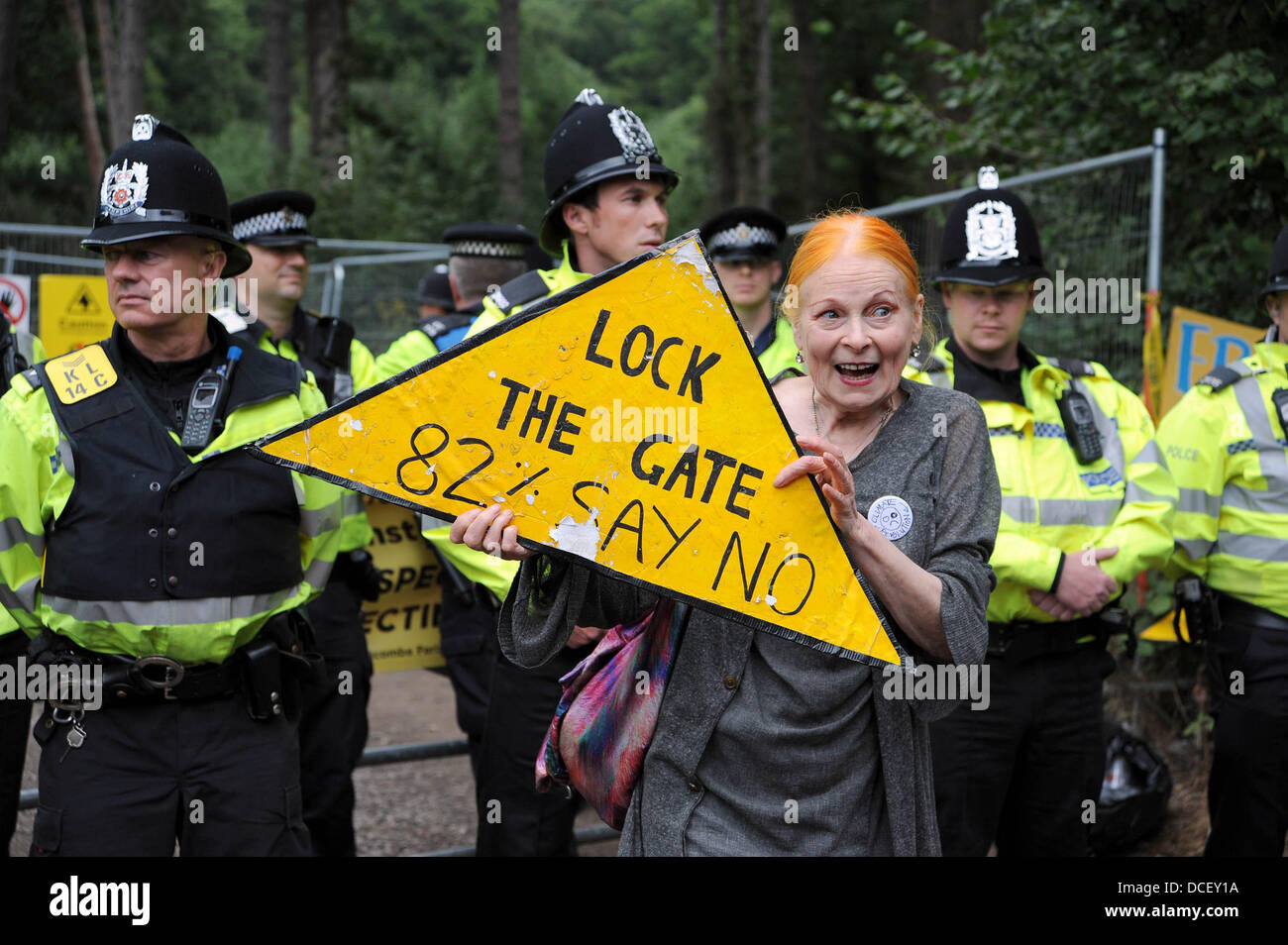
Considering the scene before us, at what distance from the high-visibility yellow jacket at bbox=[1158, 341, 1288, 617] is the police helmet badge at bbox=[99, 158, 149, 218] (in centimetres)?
331

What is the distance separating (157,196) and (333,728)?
2411 millimetres

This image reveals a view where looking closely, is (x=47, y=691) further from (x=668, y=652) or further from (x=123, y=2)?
(x=123, y=2)

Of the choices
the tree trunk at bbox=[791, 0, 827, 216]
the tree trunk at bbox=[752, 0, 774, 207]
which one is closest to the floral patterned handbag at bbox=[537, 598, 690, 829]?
the tree trunk at bbox=[752, 0, 774, 207]

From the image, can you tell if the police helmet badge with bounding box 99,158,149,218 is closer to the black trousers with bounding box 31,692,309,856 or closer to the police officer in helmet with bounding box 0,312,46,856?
the police officer in helmet with bounding box 0,312,46,856

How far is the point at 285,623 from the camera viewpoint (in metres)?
3.48

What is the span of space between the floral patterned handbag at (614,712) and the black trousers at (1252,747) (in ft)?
8.35

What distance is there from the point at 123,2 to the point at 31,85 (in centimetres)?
981

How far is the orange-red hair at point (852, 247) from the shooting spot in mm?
2539

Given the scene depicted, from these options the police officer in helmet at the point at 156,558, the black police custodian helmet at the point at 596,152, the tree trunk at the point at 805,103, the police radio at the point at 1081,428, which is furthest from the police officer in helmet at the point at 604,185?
the tree trunk at the point at 805,103

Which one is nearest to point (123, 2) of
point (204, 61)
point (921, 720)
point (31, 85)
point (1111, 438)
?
point (31, 85)

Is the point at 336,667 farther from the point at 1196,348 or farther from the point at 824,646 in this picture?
the point at 1196,348

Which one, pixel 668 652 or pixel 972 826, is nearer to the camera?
pixel 668 652

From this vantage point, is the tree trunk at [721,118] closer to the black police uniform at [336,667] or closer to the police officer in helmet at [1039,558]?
the black police uniform at [336,667]

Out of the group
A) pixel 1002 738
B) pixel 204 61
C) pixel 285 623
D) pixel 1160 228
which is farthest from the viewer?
pixel 204 61
